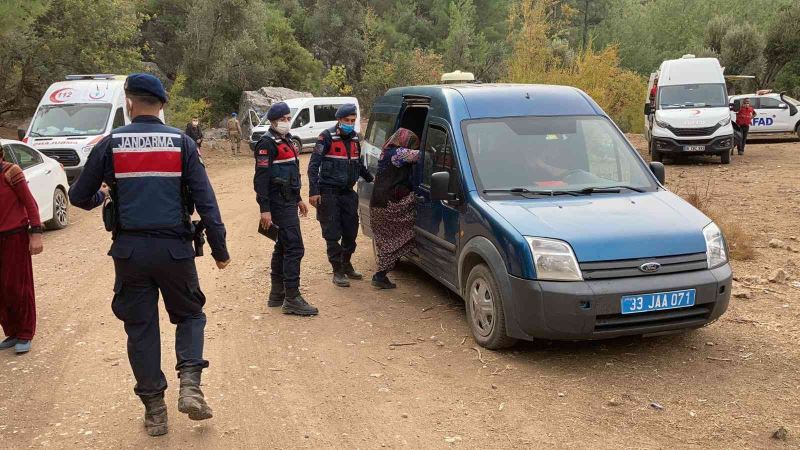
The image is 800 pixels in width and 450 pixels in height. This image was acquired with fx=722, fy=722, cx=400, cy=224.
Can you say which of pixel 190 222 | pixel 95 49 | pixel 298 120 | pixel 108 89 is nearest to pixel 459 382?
pixel 190 222

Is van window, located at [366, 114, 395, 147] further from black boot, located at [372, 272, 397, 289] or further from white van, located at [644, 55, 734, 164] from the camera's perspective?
white van, located at [644, 55, 734, 164]

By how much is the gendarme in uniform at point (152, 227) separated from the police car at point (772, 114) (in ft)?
75.0

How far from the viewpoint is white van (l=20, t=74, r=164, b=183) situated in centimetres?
1513

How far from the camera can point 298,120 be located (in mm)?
25969

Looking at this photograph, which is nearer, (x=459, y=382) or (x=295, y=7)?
(x=459, y=382)

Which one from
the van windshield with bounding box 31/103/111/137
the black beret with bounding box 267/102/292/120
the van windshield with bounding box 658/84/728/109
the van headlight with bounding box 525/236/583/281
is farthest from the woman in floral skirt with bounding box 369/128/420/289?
the van windshield with bounding box 658/84/728/109

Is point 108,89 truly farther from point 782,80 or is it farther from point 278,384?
point 782,80

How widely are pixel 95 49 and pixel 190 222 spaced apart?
23369 mm

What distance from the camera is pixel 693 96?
57.5 feet

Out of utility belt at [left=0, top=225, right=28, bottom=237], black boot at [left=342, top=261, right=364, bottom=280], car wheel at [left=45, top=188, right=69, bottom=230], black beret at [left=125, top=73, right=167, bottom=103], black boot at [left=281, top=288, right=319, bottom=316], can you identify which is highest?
black beret at [left=125, top=73, right=167, bottom=103]

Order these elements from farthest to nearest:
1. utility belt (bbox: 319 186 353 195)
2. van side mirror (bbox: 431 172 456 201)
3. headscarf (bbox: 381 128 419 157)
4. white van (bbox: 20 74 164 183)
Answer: white van (bbox: 20 74 164 183)
utility belt (bbox: 319 186 353 195)
headscarf (bbox: 381 128 419 157)
van side mirror (bbox: 431 172 456 201)

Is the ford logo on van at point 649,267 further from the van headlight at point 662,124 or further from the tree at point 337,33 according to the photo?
the tree at point 337,33

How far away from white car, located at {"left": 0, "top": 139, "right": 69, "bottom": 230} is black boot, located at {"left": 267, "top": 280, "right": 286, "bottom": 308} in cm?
557

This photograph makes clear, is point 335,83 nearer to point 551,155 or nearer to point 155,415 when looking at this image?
point 551,155
